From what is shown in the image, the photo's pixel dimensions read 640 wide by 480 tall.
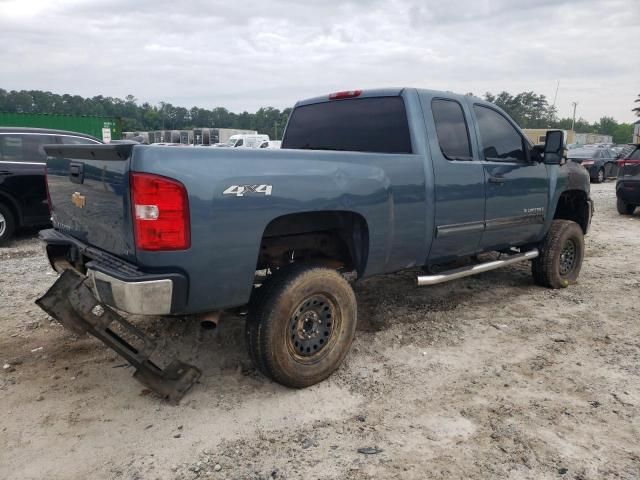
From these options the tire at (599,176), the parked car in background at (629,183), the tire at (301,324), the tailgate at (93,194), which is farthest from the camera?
the tire at (599,176)

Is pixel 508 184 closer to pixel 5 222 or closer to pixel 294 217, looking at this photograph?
pixel 294 217

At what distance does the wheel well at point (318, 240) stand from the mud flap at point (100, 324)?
2.98ft

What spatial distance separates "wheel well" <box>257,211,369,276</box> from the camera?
333cm

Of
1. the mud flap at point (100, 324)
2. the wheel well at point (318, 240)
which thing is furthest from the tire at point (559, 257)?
the mud flap at point (100, 324)

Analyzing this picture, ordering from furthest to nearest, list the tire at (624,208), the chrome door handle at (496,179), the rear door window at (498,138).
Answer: the tire at (624,208) → the rear door window at (498,138) → the chrome door handle at (496,179)

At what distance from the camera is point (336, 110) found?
14.9ft

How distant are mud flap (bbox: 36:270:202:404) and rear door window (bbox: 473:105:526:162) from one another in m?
3.23

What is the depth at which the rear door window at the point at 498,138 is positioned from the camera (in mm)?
4602

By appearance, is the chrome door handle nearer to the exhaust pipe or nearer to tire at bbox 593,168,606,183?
the exhaust pipe

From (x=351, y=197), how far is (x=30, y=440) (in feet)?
7.72

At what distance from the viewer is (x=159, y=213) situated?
2613 mm

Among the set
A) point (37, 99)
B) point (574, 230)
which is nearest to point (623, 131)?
point (37, 99)

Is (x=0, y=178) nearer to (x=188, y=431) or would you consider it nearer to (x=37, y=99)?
(x=188, y=431)

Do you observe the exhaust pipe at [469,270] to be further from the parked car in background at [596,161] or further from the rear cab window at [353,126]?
the parked car in background at [596,161]
